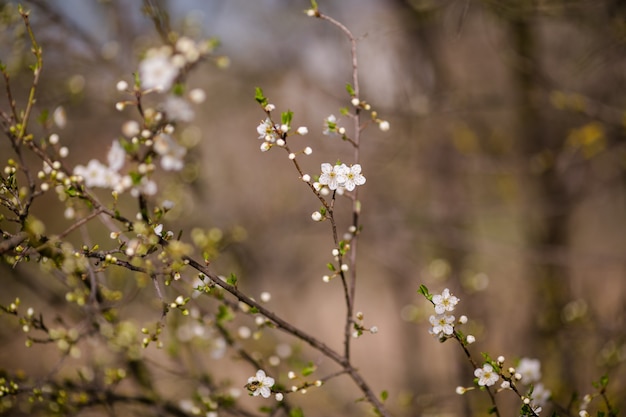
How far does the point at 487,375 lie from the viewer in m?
1.68

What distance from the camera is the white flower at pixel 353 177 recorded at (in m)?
1.58

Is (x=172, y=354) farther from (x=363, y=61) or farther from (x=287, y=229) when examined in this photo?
(x=363, y=61)

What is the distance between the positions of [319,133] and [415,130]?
Answer: 1078mm

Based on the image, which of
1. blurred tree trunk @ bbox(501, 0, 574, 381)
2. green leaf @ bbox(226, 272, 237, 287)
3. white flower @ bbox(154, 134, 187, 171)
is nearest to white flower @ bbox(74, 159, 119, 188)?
white flower @ bbox(154, 134, 187, 171)

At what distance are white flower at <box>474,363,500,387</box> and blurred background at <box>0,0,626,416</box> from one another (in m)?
1.11

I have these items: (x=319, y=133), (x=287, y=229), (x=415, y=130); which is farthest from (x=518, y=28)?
(x=287, y=229)

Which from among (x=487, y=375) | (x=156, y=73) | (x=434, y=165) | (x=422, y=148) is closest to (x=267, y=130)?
(x=156, y=73)

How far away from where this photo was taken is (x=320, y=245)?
23.1 ft

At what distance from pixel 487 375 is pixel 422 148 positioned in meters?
3.47

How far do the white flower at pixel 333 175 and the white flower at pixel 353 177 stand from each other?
0.02 m

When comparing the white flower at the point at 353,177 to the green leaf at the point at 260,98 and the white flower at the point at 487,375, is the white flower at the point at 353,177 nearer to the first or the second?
the green leaf at the point at 260,98

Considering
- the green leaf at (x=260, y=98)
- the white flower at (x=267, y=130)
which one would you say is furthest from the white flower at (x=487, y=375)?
the green leaf at (x=260, y=98)

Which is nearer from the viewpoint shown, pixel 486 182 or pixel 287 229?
pixel 287 229

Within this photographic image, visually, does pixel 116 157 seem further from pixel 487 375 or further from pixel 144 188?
pixel 487 375
